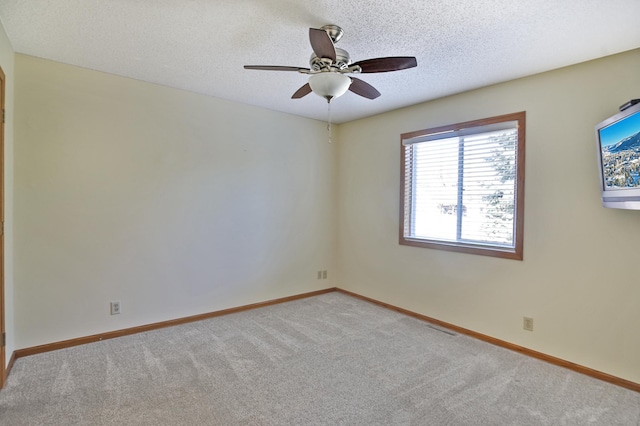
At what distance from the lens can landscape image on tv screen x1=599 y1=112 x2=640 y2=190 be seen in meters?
2.02

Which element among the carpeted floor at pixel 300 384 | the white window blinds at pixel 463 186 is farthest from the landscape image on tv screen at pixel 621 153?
the carpeted floor at pixel 300 384

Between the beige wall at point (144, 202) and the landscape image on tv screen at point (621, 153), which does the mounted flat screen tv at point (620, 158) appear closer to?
the landscape image on tv screen at point (621, 153)

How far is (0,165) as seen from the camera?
228cm

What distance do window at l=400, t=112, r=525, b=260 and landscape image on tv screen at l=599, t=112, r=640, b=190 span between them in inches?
27.6

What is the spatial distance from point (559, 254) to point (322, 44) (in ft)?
8.44

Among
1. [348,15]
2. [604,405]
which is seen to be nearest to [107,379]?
[348,15]

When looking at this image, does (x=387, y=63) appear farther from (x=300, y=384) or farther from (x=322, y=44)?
(x=300, y=384)

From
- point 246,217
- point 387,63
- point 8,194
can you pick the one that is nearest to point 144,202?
point 8,194

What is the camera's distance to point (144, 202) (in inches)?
131

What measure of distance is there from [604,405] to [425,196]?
2.35 meters

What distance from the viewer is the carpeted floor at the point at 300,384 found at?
80.5 inches

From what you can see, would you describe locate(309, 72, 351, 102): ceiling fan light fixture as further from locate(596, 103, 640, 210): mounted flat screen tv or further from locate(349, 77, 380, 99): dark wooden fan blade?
locate(596, 103, 640, 210): mounted flat screen tv

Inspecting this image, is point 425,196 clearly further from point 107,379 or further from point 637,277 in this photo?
point 107,379

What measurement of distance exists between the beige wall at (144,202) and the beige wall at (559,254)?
1.86m
